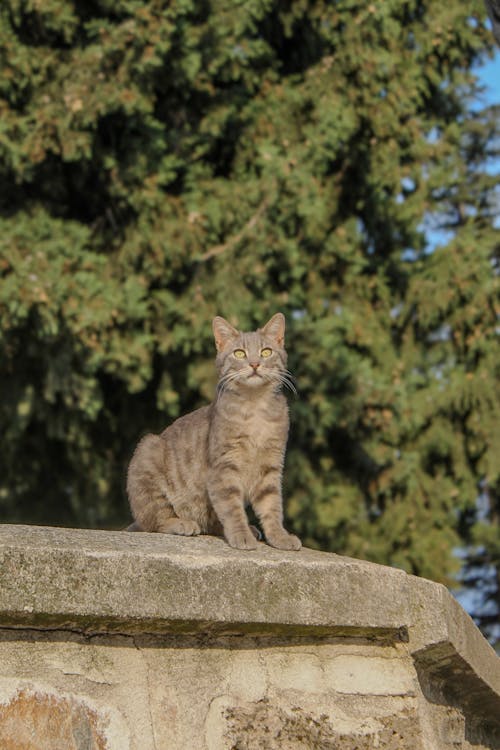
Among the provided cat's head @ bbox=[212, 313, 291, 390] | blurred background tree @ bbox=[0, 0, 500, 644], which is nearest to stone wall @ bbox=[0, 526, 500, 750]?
cat's head @ bbox=[212, 313, 291, 390]

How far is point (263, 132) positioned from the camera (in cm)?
1107

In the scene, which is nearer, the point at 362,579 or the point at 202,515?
the point at 362,579

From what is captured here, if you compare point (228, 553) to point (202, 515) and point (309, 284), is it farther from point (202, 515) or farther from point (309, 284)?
point (309, 284)

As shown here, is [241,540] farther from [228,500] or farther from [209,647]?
[209,647]

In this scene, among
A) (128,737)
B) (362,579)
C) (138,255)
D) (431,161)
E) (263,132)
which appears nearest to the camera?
(128,737)

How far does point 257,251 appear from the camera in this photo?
10.3 meters

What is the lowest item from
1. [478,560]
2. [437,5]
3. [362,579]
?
[362,579]

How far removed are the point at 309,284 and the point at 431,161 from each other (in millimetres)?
2067

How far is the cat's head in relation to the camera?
4.90 m

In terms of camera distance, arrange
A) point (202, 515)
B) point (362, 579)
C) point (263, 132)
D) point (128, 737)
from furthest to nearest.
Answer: point (263, 132) < point (202, 515) < point (362, 579) < point (128, 737)

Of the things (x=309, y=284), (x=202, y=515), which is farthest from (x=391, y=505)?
(x=202, y=515)

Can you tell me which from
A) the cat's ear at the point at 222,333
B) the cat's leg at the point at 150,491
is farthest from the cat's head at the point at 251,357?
the cat's leg at the point at 150,491

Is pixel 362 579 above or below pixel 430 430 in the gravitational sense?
below

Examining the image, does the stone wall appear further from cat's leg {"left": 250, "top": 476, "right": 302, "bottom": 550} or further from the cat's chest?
the cat's chest
